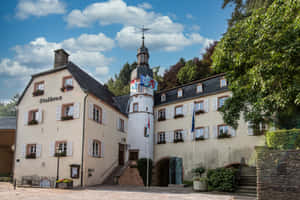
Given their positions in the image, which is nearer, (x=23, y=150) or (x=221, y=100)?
(x=23, y=150)

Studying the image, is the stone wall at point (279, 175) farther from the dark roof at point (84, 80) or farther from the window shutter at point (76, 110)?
the dark roof at point (84, 80)

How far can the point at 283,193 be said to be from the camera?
1089 centimetres

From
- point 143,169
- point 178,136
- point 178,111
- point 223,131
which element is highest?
point 178,111

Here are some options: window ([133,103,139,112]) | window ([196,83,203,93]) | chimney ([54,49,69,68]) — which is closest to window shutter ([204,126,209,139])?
window ([196,83,203,93])

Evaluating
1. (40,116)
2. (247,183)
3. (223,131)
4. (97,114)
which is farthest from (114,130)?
(247,183)

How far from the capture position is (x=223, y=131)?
74.9 feet

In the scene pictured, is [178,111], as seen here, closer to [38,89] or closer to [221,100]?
[221,100]

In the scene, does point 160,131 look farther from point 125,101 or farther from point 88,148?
point 88,148

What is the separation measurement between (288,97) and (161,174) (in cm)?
1756

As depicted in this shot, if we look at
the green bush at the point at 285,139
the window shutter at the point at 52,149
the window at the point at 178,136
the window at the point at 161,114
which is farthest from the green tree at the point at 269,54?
the window at the point at 161,114

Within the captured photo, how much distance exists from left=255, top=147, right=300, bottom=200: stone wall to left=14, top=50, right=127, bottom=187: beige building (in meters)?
11.9

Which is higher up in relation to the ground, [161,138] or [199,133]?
[199,133]

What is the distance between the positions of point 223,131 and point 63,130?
12120 millimetres

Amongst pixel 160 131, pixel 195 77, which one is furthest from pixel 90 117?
pixel 195 77
